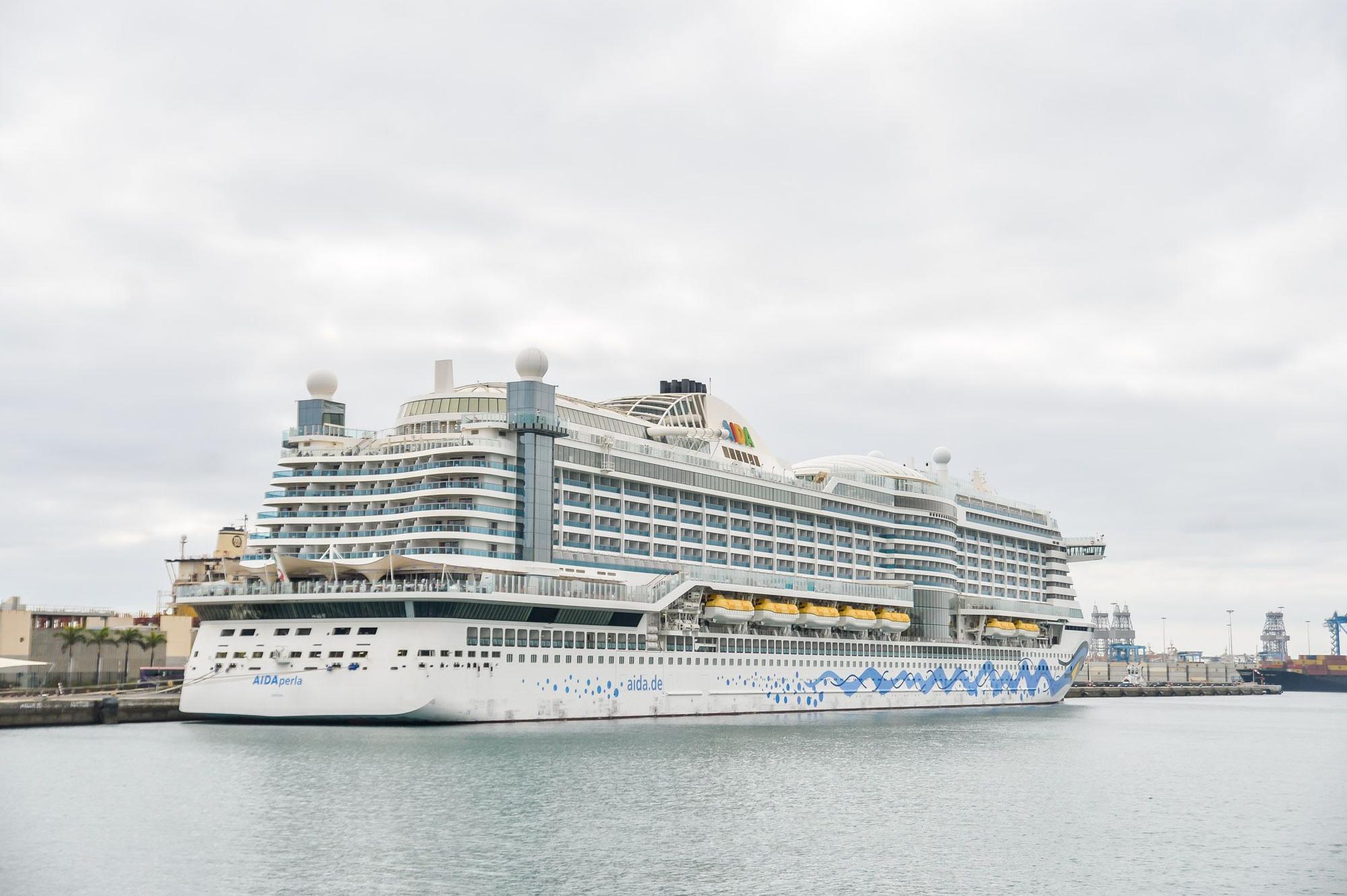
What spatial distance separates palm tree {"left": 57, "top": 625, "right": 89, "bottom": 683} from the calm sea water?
32151 millimetres

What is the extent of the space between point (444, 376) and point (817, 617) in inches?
1286

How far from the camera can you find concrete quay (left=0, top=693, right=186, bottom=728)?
68.2 metres

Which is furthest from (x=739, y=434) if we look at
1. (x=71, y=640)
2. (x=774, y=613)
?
(x=71, y=640)

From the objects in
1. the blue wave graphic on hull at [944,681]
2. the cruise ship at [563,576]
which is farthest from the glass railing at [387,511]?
the blue wave graphic on hull at [944,681]

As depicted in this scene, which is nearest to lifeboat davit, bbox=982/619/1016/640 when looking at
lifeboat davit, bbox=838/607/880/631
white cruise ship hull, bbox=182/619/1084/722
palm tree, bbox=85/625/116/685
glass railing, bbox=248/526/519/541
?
lifeboat davit, bbox=838/607/880/631

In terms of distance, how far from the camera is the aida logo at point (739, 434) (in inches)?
3922

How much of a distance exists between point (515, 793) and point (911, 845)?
13243mm

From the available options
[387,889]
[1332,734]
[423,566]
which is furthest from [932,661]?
[387,889]

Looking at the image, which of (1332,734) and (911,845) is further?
(1332,734)

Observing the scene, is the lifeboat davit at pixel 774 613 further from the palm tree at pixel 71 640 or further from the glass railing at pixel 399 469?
the palm tree at pixel 71 640

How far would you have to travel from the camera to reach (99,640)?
94.6 m

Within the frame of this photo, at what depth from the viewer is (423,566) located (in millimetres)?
68625

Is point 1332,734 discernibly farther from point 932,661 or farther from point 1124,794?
point 1124,794

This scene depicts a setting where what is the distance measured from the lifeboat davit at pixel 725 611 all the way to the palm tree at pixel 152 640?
4445 centimetres
